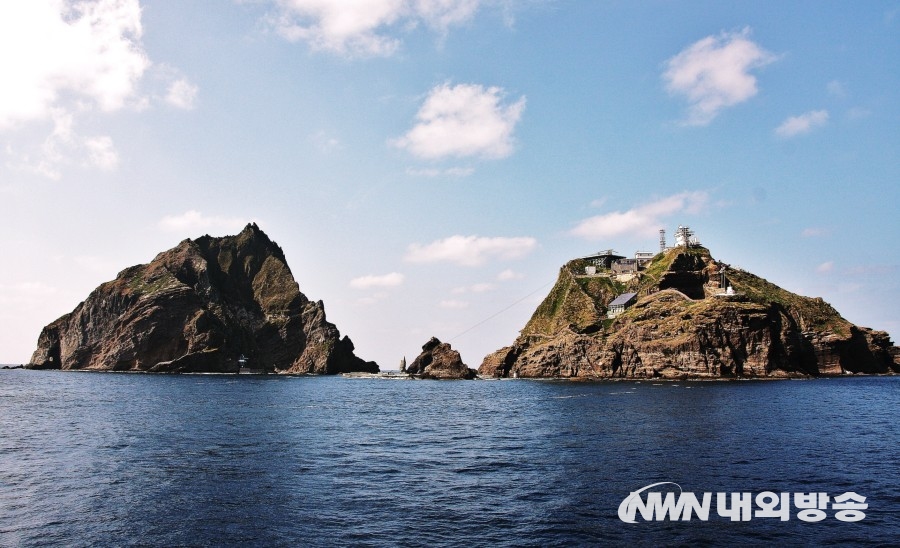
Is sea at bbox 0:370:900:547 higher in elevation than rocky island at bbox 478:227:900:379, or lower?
lower

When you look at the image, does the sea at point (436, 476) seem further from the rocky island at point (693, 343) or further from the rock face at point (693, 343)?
the rocky island at point (693, 343)

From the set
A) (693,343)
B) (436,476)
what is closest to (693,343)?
(693,343)

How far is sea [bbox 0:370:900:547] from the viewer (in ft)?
97.6

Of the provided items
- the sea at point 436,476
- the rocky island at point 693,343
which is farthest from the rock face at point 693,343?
the sea at point 436,476

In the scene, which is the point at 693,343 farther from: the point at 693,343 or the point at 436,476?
the point at 436,476

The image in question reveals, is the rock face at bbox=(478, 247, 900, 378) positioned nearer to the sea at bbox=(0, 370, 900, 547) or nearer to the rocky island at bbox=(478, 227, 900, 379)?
the rocky island at bbox=(478, 227, 900, 379)

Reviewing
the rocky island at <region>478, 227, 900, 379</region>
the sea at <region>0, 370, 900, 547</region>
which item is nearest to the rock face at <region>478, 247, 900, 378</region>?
the rocky island at <region>478, 227, 900, 379</region>

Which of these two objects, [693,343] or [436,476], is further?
[693,343]

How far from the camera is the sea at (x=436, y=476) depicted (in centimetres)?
2975

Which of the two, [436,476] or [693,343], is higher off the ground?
[693,343]

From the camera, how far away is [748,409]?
8456 cm

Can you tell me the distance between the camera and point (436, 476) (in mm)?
42438

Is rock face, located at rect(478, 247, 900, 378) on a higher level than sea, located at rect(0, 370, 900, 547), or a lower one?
higher

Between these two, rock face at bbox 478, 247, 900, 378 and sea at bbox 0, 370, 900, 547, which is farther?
rock face at bbox 478, 247, 900, 378
